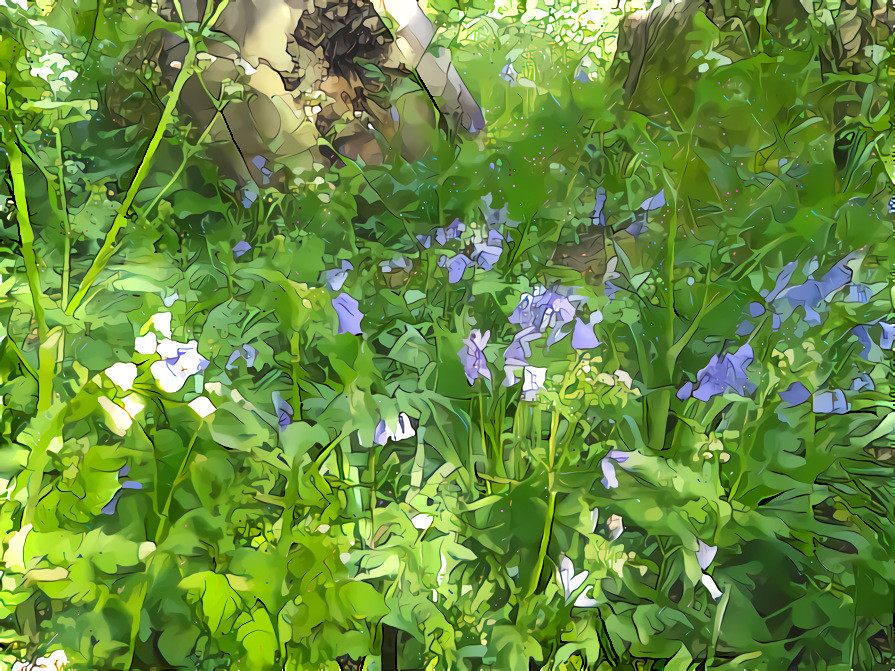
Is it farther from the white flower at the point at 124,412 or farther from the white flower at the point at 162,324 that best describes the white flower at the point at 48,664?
the white flower at the point at 162,324

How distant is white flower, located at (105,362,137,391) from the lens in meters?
0.81

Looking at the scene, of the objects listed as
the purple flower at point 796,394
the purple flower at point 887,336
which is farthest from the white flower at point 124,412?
the purple flower at point 887,336

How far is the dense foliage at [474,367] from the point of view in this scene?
782 mm

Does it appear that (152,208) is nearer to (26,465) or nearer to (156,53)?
(156,53)

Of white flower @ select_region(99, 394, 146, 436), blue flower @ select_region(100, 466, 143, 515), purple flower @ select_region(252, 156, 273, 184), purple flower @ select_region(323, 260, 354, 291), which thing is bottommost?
blue flower @ select_region(100, 466, 143, 515)

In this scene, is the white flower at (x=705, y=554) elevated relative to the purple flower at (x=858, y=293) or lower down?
lower down

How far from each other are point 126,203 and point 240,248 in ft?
0.51

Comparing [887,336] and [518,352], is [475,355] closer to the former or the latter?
[518,352]

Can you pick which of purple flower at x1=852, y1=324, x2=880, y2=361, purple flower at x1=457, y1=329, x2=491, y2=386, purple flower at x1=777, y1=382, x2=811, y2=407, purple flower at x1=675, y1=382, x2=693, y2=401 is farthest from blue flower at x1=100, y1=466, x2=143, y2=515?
purple flower at x1=852, y1=324, x2=880, y2=361

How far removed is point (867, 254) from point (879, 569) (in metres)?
0.39

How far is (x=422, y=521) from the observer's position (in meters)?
0.79

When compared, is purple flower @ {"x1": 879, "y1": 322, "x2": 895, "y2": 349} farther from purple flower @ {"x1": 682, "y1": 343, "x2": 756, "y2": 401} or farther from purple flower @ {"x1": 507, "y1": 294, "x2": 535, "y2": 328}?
purple flower @ {"x1": 507, "y1": 294, "x2": 535, "y2": 328}

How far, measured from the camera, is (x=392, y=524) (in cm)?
79

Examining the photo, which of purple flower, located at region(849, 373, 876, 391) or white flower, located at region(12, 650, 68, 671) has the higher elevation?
purple flower, located at region(849, 373, 876, 391)
